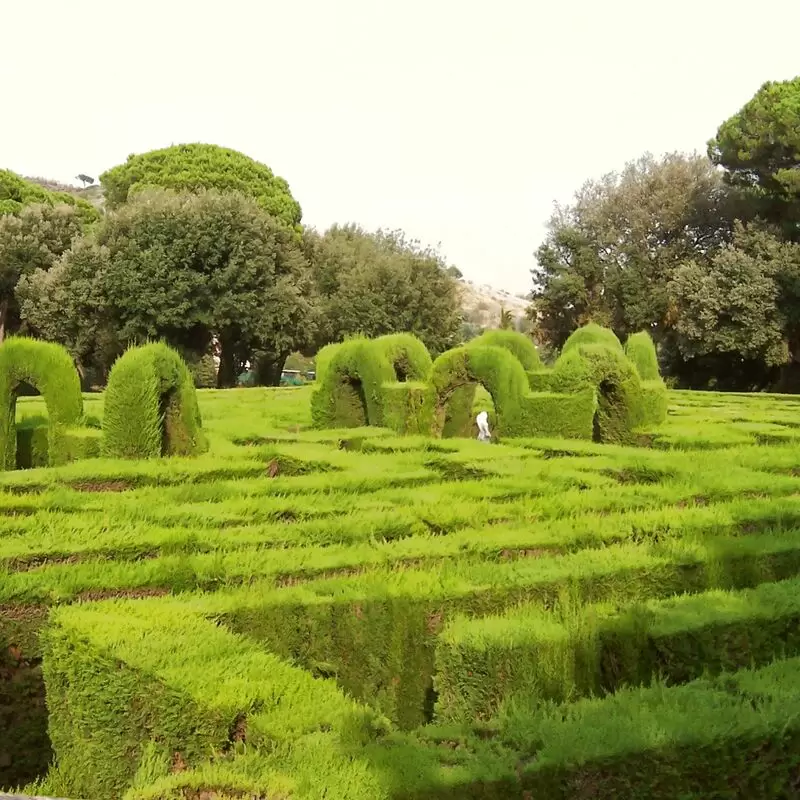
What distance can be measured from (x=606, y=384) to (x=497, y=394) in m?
2.47

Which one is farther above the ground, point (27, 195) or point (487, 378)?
point (27, 195)

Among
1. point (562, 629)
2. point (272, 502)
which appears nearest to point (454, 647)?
point (562, 629)

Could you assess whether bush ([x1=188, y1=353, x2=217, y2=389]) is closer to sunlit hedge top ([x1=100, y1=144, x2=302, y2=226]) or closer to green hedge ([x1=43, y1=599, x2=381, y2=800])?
sunlit hedge top ([x1=100, y1=144, x2=302, y2=226])

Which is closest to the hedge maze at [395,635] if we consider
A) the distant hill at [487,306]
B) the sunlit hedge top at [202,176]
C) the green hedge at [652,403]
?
the green hedge at [652,403]

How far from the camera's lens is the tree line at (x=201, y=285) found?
36.2 meters

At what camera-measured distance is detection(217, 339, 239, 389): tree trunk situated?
41.0 m

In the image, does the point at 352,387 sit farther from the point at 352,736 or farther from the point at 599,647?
the point at 352,736

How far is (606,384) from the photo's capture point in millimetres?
16266

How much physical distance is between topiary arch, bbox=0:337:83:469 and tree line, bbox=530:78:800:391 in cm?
3004

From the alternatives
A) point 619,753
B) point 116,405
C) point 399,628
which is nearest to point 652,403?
point 116,405

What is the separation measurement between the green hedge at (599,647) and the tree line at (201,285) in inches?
1240

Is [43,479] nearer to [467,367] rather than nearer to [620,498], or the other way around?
[620,498]

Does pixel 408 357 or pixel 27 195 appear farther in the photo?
pixel 27 195

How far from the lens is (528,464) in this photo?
1083cm
